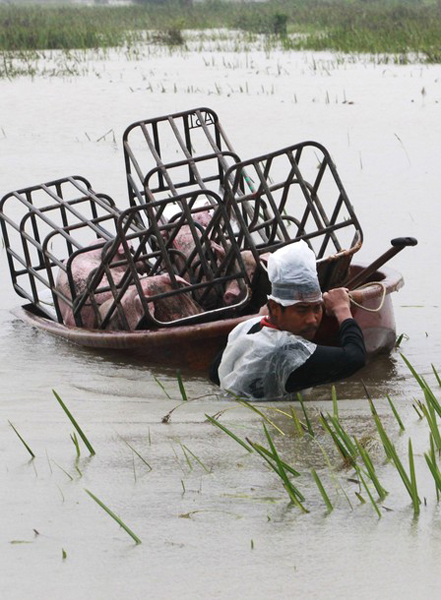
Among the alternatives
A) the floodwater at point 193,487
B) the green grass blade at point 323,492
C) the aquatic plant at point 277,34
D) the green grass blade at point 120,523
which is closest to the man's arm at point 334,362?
the floodwater at point 193,487

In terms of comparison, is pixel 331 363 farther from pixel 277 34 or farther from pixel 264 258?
pixel 277 34

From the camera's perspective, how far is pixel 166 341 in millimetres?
5477

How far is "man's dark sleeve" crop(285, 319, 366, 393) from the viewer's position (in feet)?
15.9

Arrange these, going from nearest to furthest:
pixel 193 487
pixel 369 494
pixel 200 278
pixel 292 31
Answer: pixel 369 494, pixel 193 487, pixel 200 278, pixel 292 31

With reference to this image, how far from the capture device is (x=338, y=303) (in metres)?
5.14

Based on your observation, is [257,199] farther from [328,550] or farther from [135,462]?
[328,550]

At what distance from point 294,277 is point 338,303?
457 millimetres

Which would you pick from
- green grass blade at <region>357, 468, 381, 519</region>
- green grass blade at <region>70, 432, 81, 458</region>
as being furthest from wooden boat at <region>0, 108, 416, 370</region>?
green grass blade at <region>357, 468, 381, 519</region>

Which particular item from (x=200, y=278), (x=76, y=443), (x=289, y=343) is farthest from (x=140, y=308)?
(x=76, y=443)

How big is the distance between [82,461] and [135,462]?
0.19 meters

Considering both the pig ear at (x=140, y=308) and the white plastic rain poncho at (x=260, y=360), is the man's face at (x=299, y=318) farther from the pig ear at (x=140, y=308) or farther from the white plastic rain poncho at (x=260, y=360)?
the pig ear at (x=140, y=308)

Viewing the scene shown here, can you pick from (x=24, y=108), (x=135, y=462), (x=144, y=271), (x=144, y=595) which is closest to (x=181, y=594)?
(x=144, y=595)

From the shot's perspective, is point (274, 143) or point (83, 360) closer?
point (83, 360)

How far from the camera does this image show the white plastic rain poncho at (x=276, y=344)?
15.6ft
